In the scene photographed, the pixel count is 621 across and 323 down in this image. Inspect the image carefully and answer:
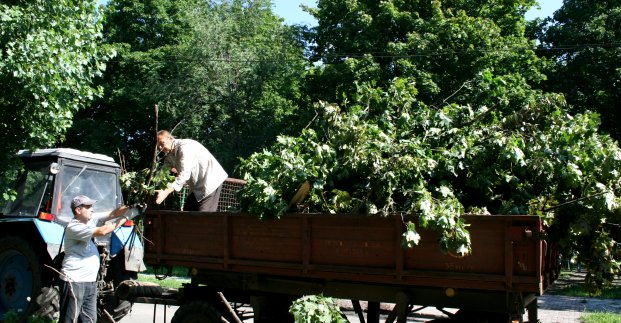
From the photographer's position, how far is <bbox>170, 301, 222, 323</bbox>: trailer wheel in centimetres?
692

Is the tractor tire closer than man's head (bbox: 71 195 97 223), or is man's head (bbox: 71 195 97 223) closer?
man's head (bbox: 71 195 97 223)

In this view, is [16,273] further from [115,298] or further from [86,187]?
[115,298]

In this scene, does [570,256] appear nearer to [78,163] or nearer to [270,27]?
[78,163]

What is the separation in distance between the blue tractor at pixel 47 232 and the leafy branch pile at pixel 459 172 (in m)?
3.31

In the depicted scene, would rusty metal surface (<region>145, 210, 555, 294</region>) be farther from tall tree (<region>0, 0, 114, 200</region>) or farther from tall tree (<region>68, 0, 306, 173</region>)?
tall tree (<region>68, 0, 306, 173</region>)

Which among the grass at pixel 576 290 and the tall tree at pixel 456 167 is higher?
the tall tree at pixel 456 167

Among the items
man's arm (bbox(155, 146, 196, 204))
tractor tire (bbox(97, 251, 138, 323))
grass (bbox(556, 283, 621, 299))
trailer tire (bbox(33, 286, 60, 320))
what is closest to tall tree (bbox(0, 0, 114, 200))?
trailer tire (bbox(33, 286, 60, 320))

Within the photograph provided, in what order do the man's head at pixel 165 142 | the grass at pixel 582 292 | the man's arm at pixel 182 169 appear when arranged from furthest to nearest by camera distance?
the grass at pixel 582 292
the man's head at pixel 165 142
the man's arm at pixel 182 169

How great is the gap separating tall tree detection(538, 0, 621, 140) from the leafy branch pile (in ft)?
55.2

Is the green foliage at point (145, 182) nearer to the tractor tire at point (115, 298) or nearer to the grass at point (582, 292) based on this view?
the tractor tire at point (115, 298)

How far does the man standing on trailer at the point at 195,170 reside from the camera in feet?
24.8

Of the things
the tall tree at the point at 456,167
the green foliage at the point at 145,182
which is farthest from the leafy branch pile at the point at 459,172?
the green foliage at the point at 145,182

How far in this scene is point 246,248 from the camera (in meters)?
6.75

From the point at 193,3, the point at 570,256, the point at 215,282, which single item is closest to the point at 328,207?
the point at 215,282
